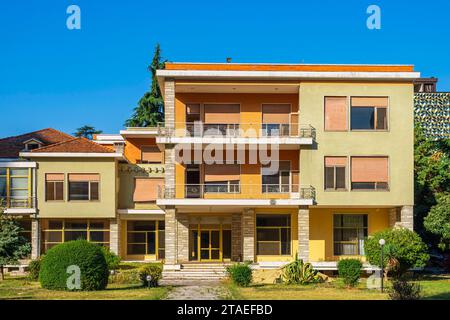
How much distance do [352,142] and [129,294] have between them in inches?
584

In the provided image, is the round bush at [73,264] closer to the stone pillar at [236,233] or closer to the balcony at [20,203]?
the stone pillar at [236,233]

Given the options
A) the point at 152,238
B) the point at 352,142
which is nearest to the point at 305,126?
the point at 352,142

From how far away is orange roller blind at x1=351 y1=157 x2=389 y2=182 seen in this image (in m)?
32.6

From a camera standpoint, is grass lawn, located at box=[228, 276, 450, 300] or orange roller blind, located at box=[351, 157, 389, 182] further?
orange roller blind, located at box=[351, 157, 389, 182]

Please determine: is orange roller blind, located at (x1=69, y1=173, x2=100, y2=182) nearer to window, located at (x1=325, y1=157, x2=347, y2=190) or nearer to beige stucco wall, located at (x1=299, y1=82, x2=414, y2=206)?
beige stucco wall, located at (x1=299, y1=82, x2=414, y2=206)

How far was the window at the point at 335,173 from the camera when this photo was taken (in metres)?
32.6

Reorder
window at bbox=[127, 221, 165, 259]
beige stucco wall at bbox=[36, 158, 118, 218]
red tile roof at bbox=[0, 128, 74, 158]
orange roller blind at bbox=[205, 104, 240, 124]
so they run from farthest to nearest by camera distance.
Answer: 1. window at bbox=[127, 221, 165, 259]
2. red tile roof at bbox=[0, 128, 74, 158]
3. beige stucco wall at bbox=[36, 158, 118, 218]
4. orange roller blind at bbox=[205, 104, 240, 124]

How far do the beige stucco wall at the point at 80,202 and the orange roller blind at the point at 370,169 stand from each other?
527 inches

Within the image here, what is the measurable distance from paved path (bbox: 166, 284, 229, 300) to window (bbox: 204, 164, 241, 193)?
7814 millimetres

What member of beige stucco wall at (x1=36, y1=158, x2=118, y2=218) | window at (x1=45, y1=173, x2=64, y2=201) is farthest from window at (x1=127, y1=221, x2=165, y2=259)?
window at (x1=45, y1=173, x2=64, y2=201)

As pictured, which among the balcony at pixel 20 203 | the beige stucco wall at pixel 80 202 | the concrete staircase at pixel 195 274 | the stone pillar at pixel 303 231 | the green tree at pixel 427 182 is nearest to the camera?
the concrete staircase at pixel 195 274

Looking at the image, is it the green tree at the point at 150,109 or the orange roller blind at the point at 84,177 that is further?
the green tree at the point at 150,109

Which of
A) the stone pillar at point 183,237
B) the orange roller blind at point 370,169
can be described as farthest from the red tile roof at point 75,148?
the orange roller blind at point 370,169

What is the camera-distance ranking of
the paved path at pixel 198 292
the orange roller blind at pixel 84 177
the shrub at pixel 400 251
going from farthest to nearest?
the orange roller blind at pixel 84 177
the shrub at pixel 400 251
the paved path at pixel 198 292
